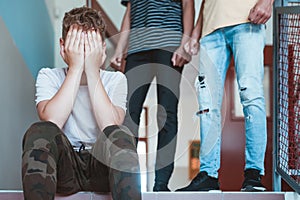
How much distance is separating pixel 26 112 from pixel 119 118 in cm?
129

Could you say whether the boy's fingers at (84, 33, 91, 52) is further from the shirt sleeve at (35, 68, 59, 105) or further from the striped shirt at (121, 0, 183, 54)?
the striped shirt at (121, 0, 183, 54)

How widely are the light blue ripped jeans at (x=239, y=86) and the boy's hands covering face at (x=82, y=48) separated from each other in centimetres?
41

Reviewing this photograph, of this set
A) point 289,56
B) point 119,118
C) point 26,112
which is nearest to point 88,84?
point 119,118

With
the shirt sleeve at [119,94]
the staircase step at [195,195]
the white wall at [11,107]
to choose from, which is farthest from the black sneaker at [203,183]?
the white wall at [11,107]

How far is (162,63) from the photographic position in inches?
77.2

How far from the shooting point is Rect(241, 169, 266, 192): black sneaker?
1.71 m

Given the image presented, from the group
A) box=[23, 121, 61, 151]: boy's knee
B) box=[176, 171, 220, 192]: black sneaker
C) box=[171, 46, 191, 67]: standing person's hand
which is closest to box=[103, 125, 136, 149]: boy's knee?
box=[23, 121, 61, 151]: boy's knee

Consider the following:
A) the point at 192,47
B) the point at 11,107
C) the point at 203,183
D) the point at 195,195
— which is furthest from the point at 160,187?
the point at 11,107

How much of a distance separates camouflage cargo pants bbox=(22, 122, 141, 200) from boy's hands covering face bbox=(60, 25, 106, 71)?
267 millimetres

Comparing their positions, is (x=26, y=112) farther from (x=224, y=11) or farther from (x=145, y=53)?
(x=224, y=11)

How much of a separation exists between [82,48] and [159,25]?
1.42ft

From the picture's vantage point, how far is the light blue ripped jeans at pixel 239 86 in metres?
1.75

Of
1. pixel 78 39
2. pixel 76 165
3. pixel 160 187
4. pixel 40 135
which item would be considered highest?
pixel 78 39

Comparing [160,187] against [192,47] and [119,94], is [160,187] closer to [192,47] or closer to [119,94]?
[119,94]
